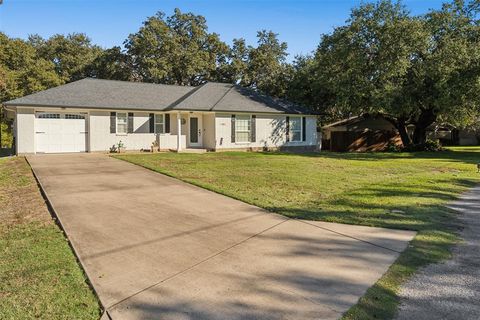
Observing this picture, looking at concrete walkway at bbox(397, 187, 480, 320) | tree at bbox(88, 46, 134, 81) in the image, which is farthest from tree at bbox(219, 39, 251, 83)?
concrete walkway at bbox(397, 187, 480, 320)

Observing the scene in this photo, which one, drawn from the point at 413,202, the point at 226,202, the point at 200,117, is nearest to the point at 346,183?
the point at 413,202

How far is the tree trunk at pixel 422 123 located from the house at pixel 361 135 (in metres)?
2.79

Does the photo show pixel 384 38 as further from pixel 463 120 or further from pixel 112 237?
pixel 112 237

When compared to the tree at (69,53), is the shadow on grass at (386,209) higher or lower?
lower

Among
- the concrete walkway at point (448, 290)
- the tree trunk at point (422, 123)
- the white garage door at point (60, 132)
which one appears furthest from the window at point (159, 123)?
the concrete walkway at point (448, 290)

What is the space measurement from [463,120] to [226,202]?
21.5m

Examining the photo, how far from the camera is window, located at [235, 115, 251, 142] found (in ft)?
77.3

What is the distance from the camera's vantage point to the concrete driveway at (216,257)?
3557 millimetres

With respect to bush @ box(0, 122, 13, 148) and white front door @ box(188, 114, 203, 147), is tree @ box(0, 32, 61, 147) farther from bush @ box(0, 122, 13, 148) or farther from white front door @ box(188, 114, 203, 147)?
white front door @ box(188, 114, 203, 147)

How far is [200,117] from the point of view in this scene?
23875 mm

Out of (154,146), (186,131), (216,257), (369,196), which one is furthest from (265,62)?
(216,257)

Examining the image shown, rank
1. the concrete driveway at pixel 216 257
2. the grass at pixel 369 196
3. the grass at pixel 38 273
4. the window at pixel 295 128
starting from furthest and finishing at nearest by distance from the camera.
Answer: the window at pixel 295 128
the grass at pixel 369 196
the concrete driveway at pixel 216 257
the grass at pixel 38 273

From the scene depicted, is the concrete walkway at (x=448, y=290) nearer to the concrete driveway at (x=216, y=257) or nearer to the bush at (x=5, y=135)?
the concrete driveway at (x=216, y=257)

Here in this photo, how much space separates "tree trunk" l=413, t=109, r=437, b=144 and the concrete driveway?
952 inches
